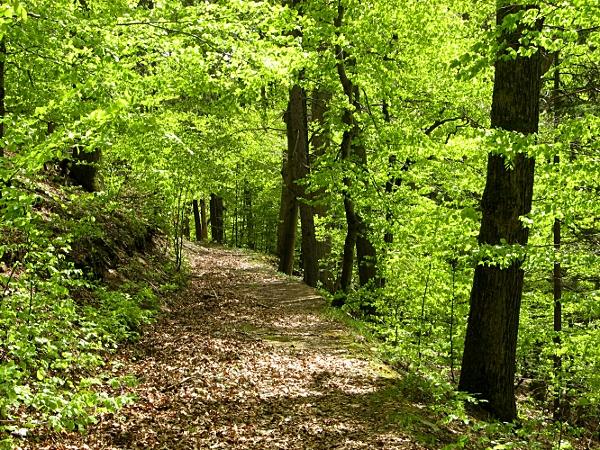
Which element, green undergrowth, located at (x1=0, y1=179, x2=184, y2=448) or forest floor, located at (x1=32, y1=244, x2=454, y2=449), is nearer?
green undergrowth, located at (x1=0, y1=179, x2=184, y2=448)

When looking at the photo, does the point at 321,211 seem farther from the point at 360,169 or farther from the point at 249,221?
the point at 249,221

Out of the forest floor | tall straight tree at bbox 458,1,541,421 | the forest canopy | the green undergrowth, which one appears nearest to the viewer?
the green undergrowth

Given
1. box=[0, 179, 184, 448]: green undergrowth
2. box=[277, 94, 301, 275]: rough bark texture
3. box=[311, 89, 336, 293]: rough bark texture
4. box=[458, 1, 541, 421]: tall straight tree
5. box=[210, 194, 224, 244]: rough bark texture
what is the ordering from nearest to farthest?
1. box=[0, 179, 184, 448]: green undergrowth
2. box=[458, 1, 541, 421]: tall straight tree
3. box=[277, 94, 301, 275]: rough bark texture
4. box=[311, 89, 336, 293]: rough bark texture
5. box=[210, 194, 224, 244]: rough bark texture

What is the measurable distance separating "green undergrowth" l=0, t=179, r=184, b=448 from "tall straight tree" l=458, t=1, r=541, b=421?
515 centimetres

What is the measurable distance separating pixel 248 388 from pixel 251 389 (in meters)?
0.05

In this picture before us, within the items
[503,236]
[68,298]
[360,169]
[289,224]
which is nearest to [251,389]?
[68,298]

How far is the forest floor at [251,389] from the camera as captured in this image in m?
5.89

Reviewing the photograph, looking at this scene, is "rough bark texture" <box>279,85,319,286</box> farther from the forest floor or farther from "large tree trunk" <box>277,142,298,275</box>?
the forest floor

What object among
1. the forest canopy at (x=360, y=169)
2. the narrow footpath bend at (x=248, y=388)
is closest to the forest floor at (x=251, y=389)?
the narrow footpath bend at (x=248, y=388)

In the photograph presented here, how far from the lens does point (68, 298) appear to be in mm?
7879

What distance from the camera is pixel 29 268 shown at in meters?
5.43

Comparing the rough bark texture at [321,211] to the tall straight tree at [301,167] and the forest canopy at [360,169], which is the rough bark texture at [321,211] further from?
the forest canopy at [360,169]

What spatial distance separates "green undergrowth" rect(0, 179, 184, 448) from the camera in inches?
184

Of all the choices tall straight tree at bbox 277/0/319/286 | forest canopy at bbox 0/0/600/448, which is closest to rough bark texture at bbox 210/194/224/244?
forest canopy at bbox 0/0/600/448
